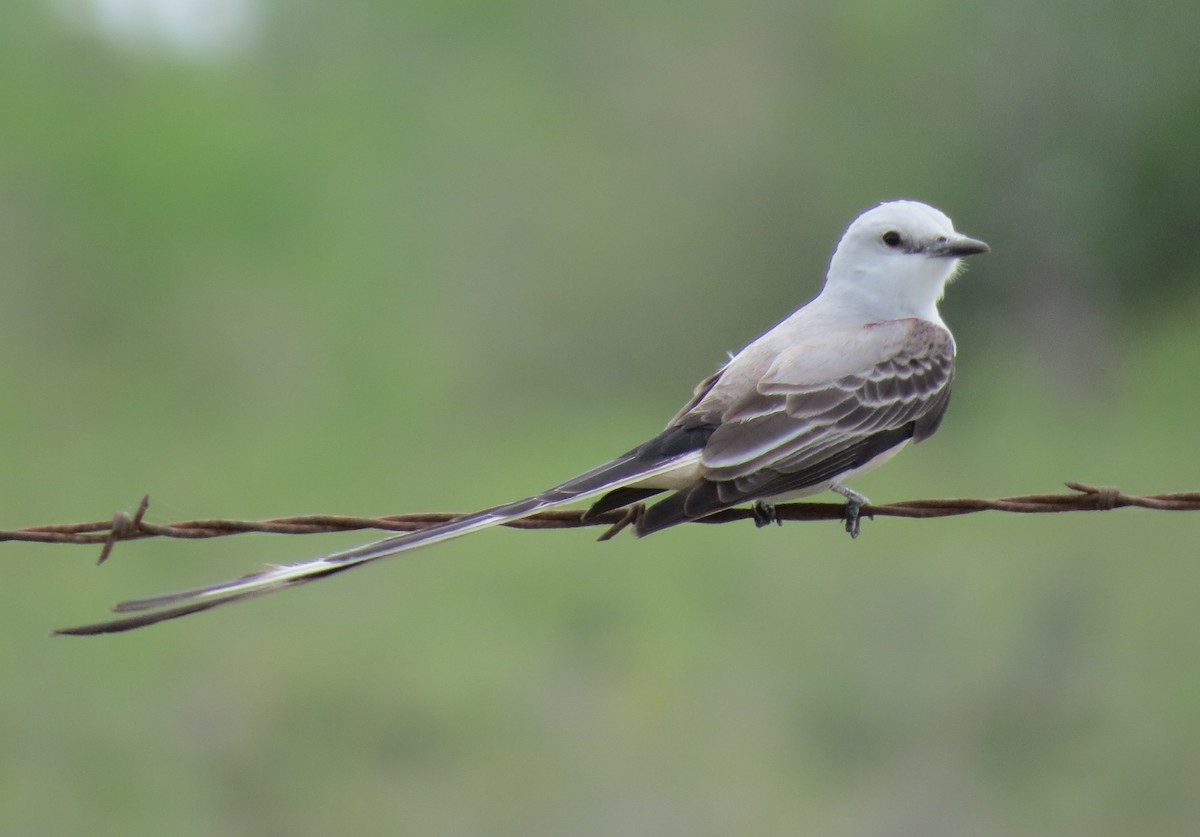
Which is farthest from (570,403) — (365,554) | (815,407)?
(365,554)

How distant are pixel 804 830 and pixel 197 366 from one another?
1311 centimetres

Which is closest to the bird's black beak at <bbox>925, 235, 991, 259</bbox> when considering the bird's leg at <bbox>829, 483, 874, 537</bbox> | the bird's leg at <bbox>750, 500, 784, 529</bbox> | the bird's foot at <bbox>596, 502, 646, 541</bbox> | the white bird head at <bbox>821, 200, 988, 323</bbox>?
the white bird head at <bbox>821, 200, 988, 323</bbox>

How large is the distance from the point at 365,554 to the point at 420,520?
0.39 metres

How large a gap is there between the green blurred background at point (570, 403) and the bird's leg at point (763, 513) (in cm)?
667

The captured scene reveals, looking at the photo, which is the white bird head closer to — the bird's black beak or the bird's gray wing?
the bird's black beak

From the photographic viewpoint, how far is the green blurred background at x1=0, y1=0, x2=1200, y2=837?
12.4 meters

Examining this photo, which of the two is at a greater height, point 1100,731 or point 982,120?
point 982,120

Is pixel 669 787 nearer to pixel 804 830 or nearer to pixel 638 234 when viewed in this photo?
pixel 804 830

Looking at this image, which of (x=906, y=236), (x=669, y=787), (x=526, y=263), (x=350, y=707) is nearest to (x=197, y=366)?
(x=526, y=263)

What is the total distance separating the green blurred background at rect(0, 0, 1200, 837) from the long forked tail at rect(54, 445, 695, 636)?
697 cm

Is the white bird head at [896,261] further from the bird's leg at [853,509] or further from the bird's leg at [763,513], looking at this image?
the bird's leg at [763,513]

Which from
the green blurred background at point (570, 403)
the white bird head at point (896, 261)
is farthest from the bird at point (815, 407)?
the green blurred background at point (570, 403)

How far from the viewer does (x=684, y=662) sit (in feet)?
47.5

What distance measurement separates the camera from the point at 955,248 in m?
5.37
